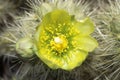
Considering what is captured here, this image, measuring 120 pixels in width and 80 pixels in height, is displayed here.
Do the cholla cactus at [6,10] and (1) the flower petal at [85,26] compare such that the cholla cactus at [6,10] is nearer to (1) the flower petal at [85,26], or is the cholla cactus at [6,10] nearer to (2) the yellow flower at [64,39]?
(2) the yellow flower at [64,39]

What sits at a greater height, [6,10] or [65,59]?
[6,10]

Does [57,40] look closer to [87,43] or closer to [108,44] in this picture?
[87,43]

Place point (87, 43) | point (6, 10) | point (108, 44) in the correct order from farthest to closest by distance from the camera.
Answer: point (6, 10), point (108, 44), point (87, 43)

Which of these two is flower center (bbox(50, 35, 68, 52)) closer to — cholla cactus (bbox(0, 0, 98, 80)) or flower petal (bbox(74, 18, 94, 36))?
cholla cactus (bbox(0, 0, 98, 80))

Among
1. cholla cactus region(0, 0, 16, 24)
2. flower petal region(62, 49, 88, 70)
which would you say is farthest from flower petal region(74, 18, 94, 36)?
cholla cactus region(0, 0, 16, 24)

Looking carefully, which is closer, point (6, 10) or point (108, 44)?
point (108, 44)

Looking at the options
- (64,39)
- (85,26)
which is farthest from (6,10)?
(85,26)

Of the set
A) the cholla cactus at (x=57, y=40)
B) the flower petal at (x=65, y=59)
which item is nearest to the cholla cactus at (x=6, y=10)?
the cholla cactus at (x=57, y=40)

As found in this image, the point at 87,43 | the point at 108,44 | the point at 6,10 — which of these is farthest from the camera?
the point at 6,10
